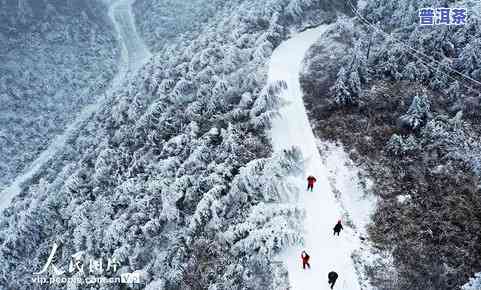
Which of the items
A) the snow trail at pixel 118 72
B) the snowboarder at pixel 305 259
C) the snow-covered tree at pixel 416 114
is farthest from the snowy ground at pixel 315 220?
the snow trail at pixel 118 72

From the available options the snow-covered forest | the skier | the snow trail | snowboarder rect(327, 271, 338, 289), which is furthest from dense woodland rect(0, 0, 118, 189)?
snowboarder rect(327, 271, 338, 289)

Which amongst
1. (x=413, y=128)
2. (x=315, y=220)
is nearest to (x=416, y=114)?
(x=413, y=128)

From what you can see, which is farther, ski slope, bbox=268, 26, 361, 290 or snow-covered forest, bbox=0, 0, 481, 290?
snow-covered forest, bbox=0, 0, 481, 290

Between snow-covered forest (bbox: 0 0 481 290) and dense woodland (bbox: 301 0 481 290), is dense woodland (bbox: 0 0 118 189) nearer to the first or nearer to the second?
snow-covered forest (bbox: 0 0 481 290)

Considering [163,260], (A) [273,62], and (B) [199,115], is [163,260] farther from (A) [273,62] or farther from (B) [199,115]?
(A) [273,62]

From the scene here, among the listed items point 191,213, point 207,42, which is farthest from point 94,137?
point 191,213

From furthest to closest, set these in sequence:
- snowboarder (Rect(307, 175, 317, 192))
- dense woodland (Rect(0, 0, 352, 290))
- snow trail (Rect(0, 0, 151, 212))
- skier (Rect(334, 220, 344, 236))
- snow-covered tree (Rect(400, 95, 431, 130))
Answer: snow trail (Rect(0, 0, 151, 212)) < snow-covered tree (Rect(400, 95, 431, 130)) < snowboarder (Rect(307, 175, 317, 192)) < dense woodland (Rect(0, 0, 352, 290)) < skier (Rect(334, 220, 344, 236))
